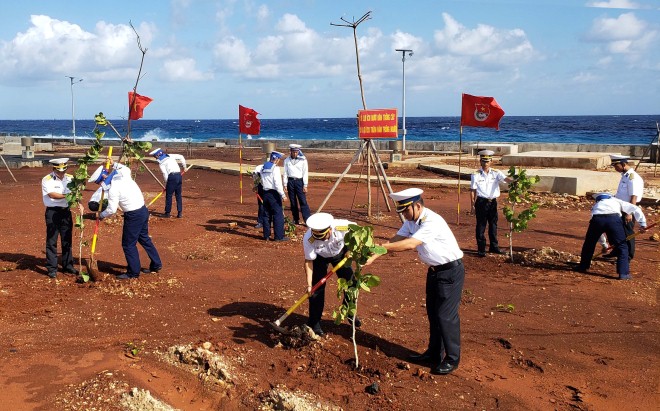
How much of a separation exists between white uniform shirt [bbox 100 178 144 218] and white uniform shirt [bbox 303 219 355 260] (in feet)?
10.3

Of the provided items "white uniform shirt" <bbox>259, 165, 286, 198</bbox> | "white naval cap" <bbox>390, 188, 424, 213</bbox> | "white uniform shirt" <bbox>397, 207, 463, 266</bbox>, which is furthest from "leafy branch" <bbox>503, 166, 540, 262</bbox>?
"white naval cap" <bbox>390, 188, 424, 213</bbox>

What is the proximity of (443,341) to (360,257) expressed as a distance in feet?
3.53

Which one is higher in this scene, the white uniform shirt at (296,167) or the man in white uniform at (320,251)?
the white uniform shirt at (296,167)

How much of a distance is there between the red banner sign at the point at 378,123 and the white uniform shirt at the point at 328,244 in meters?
6.82

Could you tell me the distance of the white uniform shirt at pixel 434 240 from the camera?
5.18 m

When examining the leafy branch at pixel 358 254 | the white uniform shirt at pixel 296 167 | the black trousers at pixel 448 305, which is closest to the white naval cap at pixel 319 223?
the leafy branch at pixel 358 254

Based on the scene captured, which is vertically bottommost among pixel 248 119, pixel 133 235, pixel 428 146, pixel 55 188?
pixel 133 235

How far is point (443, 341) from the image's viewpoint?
5.29 m

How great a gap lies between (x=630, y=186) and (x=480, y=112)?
3.67 m

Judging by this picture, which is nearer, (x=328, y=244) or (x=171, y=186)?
(x=328, y=244)

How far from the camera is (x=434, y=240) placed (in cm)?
520

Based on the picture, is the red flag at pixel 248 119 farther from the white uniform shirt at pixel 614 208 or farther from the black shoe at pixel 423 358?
the black shoe at pixel 423 358

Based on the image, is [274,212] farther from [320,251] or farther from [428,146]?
[428,146]

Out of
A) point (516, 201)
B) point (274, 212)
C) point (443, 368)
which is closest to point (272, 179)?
point (274, 212)
